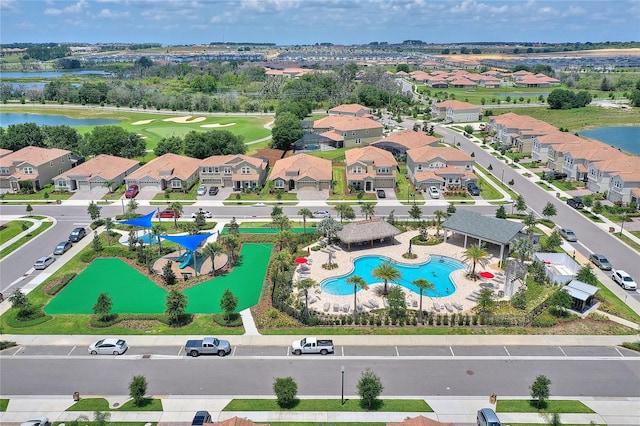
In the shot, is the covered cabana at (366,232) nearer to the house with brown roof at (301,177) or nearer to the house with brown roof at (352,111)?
the house with brown roof at (301,177)

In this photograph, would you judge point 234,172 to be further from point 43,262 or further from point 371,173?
point 43,262

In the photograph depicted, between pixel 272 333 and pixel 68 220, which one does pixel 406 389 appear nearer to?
pixel 272 333

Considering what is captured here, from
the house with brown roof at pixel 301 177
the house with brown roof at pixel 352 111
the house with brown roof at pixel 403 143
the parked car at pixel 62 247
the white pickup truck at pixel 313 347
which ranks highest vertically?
the house with brown roof at pixel 352 111

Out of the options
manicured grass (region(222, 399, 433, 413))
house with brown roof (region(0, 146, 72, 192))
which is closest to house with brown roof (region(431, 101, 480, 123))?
house with brown roof (region(0, 146, 72, 192))

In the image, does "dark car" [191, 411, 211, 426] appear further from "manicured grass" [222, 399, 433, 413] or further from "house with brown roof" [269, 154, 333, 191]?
"house with brown roof" [269, 154, 333, 191]

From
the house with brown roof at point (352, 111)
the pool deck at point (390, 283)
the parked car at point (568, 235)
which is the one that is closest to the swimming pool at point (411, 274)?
the pool deck at point (390, 283)

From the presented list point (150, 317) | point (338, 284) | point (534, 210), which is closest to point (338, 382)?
point (338, 284)
